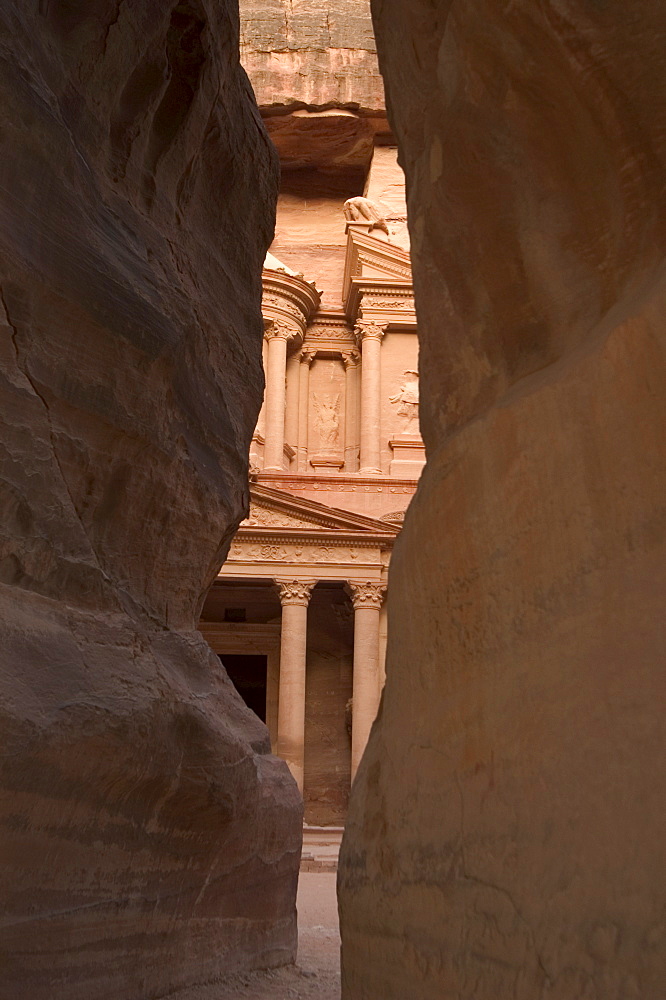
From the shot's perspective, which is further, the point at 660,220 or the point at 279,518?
the point at 279,518

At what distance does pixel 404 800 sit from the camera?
7.49 feet

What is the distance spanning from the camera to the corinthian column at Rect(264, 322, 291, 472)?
22.7 meters

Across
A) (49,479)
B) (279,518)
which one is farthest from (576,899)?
(279,518)

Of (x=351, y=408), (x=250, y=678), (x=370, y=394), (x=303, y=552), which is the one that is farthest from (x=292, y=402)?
(x=250, y=678)

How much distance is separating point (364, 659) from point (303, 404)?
Answer: 7976 mm

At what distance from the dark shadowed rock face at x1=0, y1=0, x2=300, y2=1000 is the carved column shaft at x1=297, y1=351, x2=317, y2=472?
18922 millimetres

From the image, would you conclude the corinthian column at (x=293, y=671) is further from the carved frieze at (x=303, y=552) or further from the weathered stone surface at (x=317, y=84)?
the weathered stone surface at (x=317, y=84)

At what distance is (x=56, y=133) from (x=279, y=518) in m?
15.8

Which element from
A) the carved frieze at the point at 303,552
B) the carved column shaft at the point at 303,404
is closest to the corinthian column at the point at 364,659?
the carved frieze at the point at 303,552

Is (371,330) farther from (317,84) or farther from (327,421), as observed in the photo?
(317,84)

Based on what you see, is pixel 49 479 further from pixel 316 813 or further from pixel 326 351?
pixel 326 351

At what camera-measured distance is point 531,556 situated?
1.98 meters

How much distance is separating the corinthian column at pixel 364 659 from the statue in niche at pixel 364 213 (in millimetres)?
9880

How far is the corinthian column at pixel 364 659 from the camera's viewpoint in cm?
1872
